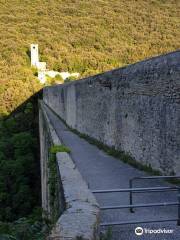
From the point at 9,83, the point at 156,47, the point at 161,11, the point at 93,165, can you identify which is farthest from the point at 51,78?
the point at 93,165

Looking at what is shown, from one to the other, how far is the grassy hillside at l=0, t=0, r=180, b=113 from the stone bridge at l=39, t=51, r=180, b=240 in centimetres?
4114

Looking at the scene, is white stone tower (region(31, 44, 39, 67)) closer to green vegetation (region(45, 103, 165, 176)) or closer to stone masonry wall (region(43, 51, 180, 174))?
green vegetation (region(45, 103, 165, 176))

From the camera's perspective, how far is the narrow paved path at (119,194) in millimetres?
6349

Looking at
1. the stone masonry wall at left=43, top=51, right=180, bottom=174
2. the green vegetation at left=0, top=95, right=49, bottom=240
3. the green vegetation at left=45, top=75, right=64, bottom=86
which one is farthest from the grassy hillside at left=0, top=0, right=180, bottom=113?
the stone masonry wall at left=43, top=51, right=180, bottom=174

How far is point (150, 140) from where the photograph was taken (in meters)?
10.8

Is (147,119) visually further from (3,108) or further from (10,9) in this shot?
(10,9)

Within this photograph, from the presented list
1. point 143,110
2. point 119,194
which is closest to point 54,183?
point 119,194

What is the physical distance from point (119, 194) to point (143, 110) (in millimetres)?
3197

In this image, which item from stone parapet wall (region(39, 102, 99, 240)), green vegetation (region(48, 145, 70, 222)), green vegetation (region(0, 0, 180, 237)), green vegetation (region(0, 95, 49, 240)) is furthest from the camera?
green vegetation (region(0, 0, 180, 237))

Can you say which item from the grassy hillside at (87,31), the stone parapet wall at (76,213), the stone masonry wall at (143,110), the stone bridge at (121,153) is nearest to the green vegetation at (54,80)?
the grassy hillside at (87,31)

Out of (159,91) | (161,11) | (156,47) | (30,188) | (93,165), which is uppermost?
(161,11)

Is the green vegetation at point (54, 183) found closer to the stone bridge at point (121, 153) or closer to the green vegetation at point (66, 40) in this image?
the stone bridge at point (121, 153)

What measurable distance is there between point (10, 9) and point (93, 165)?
3080 inches

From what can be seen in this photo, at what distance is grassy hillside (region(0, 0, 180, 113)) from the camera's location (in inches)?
2653
